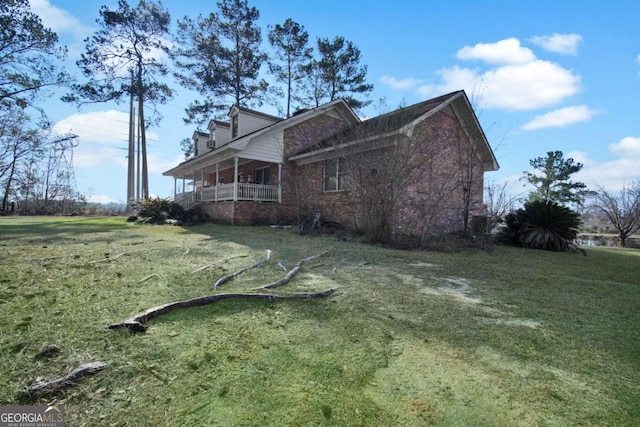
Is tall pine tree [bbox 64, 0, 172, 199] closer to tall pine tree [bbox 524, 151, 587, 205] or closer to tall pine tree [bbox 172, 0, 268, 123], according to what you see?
tall pine tree [bbox 172, 0, 268, 123]

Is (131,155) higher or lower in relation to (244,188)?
higher

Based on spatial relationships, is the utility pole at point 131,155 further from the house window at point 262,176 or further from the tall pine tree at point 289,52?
the house window at point 262,176

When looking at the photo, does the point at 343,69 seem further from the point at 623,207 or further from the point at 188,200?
the point at 623,207

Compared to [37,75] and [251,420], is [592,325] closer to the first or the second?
[251,420]

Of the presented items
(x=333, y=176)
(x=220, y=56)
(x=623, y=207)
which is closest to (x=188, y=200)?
(x=333, y=176)

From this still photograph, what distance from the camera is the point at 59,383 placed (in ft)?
5.10

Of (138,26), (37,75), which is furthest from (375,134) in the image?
(138,26)

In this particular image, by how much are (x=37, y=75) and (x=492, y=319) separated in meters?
20.5

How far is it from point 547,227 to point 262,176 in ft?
42.5

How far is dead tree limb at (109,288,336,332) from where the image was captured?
2.19m

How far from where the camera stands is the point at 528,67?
31.0ft

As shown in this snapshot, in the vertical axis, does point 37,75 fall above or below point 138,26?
below

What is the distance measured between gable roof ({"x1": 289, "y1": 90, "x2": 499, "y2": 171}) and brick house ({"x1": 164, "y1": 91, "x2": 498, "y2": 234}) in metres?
0.04

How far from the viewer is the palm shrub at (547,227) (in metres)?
9.57
